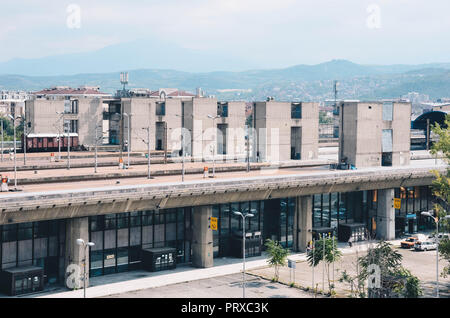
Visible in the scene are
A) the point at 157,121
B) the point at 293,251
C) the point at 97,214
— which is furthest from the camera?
the point at 157,121

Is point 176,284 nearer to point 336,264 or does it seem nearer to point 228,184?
point 228,184

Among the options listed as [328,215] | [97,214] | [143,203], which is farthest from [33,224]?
[328,215]

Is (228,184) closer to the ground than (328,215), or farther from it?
farther from it

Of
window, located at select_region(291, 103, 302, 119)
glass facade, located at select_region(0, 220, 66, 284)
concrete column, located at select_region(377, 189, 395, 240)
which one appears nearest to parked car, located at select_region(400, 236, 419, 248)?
concrete column, located at select_region(377, 189, 395, 240)

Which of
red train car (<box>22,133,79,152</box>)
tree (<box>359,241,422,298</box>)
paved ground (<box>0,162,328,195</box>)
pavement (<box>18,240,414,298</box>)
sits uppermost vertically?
red train car (<box>22,133,79,152</box>)

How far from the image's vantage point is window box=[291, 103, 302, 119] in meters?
103

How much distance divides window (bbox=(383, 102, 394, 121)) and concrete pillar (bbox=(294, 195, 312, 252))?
24433 millimetres

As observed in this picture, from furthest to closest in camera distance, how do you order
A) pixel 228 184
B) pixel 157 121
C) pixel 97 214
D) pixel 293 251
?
pixel 157 121
pixel 293 251
pixel 228 184
pixel 97 214

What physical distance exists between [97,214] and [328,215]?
36379mm

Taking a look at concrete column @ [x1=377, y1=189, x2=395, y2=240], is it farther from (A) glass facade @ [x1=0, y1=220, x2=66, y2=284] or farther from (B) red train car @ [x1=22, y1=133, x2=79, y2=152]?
(B) red train car @ [x1=22, y1=133, x2=79, y2=152]

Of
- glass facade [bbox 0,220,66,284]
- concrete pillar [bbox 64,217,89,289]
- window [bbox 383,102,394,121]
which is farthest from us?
window [bbox 383,102,394,121]

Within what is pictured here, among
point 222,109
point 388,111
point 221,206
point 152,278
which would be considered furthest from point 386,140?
point 152,278

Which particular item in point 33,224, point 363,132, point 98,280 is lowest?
point 98,280

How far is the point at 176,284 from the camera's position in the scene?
2437 inches
